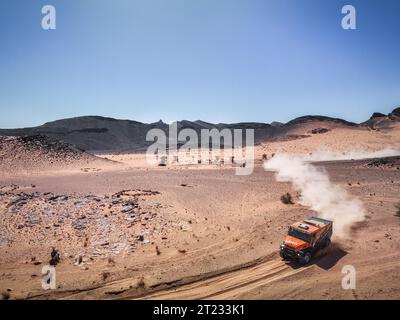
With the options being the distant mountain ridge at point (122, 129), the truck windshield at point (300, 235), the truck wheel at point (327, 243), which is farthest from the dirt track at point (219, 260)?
the distant mountain ridge at point (122, 129)

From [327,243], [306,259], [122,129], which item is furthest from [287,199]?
[122,129]

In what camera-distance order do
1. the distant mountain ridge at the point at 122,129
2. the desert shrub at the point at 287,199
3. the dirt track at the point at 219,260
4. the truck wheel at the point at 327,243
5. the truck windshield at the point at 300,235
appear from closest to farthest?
1. the dirt track at the point at 219,260
2. the truck windshield at the point at 300,235
3. the truck wheel at the point at 327,243
4. the desert shrub at the point at 287,199
5. the distant mountain ridge at the point at 122,129

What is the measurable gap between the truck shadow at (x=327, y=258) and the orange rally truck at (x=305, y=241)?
0.23 m

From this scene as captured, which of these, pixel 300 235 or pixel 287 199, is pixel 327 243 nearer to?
pixel 300 235

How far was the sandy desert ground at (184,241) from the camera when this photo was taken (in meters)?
12.3

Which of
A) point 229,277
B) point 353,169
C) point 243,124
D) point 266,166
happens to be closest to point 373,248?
point 229,277

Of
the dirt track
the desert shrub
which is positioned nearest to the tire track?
the dirt track

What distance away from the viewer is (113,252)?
1572cm

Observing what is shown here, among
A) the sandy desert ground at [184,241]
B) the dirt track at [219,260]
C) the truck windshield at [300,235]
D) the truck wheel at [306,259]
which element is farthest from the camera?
the truck windshield at [300,235]

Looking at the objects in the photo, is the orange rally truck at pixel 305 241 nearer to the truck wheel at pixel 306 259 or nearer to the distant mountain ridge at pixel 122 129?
the truck wheel at pixel 306 259

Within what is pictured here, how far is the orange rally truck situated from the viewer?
13891mm
